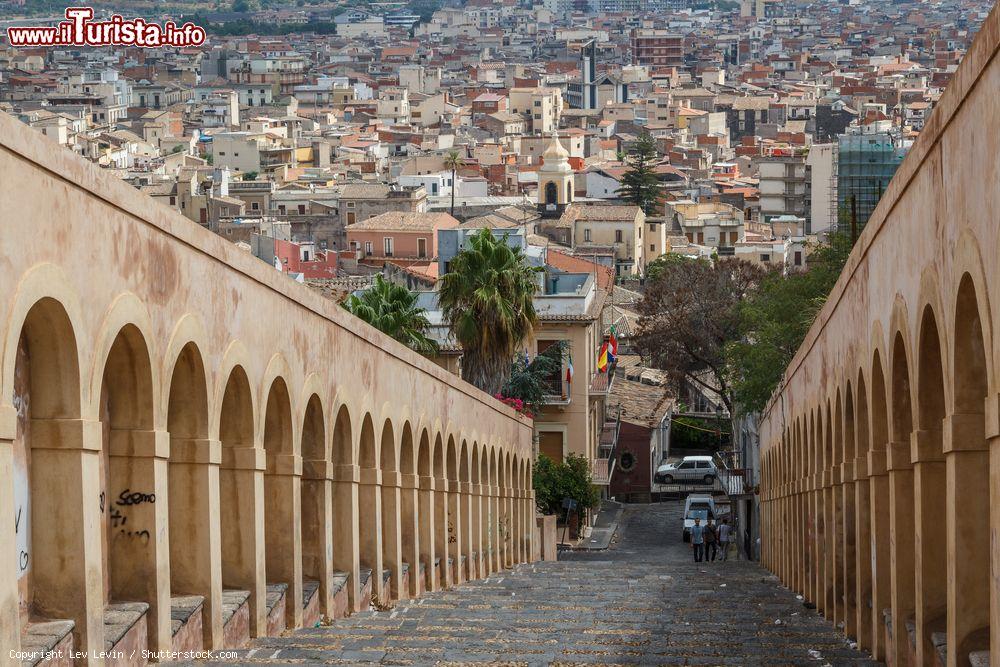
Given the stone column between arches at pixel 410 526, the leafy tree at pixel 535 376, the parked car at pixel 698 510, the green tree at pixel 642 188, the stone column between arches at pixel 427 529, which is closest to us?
the stone column between arches at pixel 410 526

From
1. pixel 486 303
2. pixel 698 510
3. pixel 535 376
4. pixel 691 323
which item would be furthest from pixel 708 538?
pixel 691 323

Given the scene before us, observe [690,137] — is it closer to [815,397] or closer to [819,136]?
[819,136]

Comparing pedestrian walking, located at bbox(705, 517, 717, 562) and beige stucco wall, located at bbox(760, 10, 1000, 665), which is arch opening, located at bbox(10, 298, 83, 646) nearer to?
beige stucco wall, located at bbox(760, 10, 1000, 665)

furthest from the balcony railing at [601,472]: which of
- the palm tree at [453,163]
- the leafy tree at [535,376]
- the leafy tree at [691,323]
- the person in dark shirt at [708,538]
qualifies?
the palm tree at [453,163]

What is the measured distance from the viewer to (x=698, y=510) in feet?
166

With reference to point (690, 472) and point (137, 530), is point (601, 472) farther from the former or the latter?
point (137, 530)

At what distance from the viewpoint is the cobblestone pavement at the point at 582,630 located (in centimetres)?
1310

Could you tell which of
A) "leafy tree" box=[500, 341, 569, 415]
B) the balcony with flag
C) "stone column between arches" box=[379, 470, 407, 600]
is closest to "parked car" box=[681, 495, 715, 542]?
the balcony with flag

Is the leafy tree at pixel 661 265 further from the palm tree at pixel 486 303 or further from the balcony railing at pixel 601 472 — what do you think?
the palm tree at pixel 486 303

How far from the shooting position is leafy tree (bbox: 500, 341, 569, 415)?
51250 millimetres

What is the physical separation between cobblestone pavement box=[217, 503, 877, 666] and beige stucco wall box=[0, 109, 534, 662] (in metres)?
0.93

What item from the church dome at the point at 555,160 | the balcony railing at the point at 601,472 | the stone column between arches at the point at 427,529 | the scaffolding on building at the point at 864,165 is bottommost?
the balcony railing at the point at 601,472

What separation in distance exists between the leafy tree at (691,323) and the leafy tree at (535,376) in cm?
765

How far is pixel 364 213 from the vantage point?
114m
